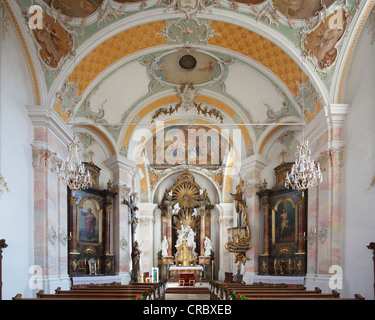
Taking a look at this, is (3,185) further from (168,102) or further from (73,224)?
(168,102)

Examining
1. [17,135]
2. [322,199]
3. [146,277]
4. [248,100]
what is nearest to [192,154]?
[146,277]

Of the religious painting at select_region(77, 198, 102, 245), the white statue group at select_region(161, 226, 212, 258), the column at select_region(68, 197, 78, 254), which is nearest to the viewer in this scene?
the column at select_region(68, 197, 78, 254)

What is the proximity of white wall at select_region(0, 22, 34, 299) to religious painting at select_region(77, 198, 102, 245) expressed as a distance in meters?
4.49

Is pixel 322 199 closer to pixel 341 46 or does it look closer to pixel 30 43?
pixel 341 46

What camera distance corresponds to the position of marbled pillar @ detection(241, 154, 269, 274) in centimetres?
1761

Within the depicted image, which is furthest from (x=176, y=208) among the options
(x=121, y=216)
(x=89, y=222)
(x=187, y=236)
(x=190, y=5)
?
(x=190, y=5)

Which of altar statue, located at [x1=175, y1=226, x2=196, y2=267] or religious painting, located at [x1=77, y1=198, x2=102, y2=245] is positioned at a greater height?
religious painting, located at [x1=77, y1=198, x2=102, y2=245]

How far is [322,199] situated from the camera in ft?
41.3

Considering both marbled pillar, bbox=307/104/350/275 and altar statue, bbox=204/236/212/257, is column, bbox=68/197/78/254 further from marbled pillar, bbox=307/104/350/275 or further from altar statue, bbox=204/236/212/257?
altar statue, bbox=204/236/212/257

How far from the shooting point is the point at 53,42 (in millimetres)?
12000

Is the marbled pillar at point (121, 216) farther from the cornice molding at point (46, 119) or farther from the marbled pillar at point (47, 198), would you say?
the cornice molding at point (46, 119)

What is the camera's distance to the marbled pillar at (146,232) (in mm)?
26109

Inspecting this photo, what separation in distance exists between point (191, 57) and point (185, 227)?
1494cm

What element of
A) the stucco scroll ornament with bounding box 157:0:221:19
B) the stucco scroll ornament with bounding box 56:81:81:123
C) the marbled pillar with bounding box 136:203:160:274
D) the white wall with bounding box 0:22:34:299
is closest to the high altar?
the marbled pillar with bounding box 136:203:160:274
